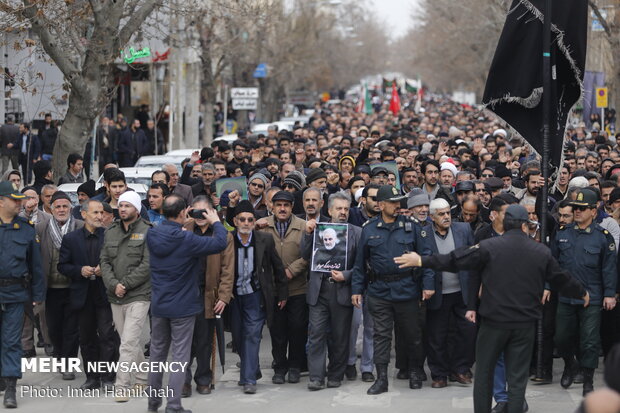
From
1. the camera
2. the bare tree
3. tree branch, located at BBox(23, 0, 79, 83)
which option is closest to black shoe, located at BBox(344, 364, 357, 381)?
the camera

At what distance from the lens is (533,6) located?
9758 mm

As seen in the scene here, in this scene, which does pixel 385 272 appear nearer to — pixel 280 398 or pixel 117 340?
pixel 280 398

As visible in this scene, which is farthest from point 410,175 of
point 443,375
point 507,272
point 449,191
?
point 507,272

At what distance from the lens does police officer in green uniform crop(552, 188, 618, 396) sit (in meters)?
9.48

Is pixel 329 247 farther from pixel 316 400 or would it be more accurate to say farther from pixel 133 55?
pixel 133 55

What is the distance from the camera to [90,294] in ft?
32.8

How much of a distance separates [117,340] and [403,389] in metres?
2.75

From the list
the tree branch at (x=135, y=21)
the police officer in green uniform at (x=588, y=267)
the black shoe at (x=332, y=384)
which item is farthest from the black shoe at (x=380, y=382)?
the tree branch at (x=135, y=21)

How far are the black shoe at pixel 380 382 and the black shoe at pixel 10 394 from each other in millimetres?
3085

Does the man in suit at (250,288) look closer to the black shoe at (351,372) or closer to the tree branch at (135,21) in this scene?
the black shoe at (351,372)

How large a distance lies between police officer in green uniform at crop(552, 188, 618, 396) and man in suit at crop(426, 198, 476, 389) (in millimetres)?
922

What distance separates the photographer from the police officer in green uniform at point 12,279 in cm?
927

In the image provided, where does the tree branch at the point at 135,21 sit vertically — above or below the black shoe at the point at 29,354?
above

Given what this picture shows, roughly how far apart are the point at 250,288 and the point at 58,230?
210 centimetres
